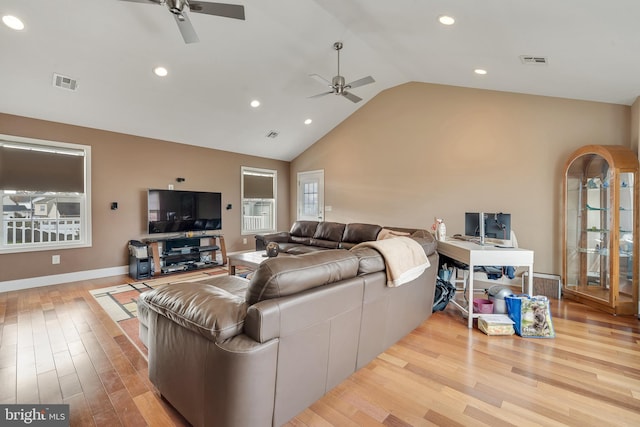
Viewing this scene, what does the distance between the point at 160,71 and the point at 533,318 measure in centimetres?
522

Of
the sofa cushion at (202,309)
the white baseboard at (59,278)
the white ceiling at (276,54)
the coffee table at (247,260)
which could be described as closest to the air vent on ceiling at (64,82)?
the white ceiling at (276,54)

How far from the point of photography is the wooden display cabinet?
3.30 meters

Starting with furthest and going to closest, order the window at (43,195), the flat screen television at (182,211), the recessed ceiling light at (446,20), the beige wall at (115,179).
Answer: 1. the flat screen television at (182,211)
2. the beige wall at (115,179)
3. the window at (43,195)
4. the recessed ceiling light at (446,20)

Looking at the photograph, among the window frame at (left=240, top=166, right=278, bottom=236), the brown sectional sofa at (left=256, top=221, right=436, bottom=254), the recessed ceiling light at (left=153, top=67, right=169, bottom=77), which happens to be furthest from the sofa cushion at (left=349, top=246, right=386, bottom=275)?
the window frame at (left=240, top=166, right=278, bottom=236)

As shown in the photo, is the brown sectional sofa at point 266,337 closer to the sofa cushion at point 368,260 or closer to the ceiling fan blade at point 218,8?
the sofa cushion at point 368,260

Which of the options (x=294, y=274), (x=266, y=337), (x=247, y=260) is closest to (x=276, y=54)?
(x=247, y=260)

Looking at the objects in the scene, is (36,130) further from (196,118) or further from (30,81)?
(196,118)

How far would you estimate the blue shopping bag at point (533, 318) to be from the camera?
274 cm

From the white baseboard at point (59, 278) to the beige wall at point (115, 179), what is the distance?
2.4 inches

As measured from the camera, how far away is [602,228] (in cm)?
365

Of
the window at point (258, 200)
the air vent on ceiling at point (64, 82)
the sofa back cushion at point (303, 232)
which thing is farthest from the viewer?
the window at point (258, 200)

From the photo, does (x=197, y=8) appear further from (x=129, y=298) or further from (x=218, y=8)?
(x=129, y=298)

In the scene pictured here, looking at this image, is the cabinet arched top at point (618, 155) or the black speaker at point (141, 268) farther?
the black speaker at point (141, 268)

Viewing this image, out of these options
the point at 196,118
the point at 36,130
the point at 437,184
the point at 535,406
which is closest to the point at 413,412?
the point at 535,406
